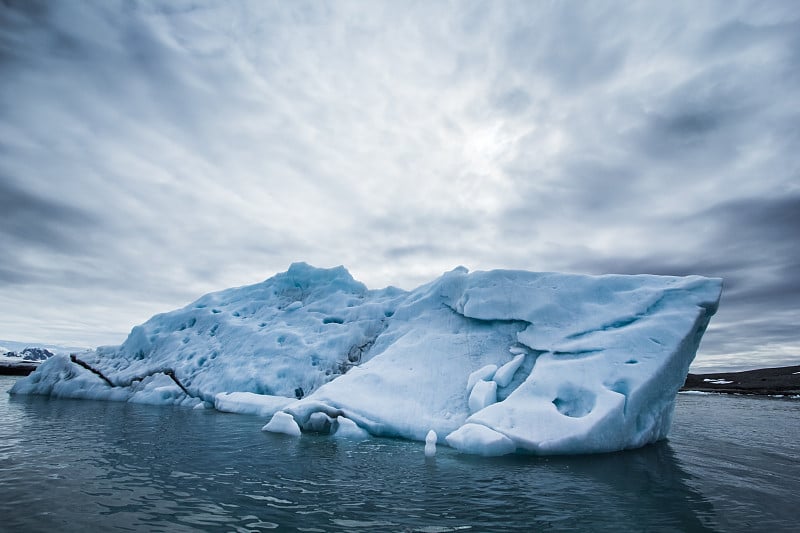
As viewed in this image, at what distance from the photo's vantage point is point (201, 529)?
483 centimetres

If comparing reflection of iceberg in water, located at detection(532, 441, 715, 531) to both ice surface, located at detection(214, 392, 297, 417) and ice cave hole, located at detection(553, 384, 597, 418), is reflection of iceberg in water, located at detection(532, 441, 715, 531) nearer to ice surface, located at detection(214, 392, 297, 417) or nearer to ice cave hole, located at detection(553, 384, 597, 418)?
ice cave hole, located at detection(553, 384, 597, 418)

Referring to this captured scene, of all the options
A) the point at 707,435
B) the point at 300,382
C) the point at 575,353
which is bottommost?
the point at 707,435

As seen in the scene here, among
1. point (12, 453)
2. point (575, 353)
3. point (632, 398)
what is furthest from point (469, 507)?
point (12, 453)

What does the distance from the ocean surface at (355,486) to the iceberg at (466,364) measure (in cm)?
65

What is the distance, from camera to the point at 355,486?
6.89 metres

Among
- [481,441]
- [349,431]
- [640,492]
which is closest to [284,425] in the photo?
[349,431]

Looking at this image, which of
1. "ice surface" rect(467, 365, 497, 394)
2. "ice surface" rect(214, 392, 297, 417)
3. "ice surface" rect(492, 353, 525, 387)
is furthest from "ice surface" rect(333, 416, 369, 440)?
"ice surface" rect(214, 392, 297, 417)

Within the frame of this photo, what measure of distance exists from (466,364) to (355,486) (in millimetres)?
6680

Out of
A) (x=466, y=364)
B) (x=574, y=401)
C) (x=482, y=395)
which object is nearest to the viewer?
(x=574, y=401)

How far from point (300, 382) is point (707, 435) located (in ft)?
46.2

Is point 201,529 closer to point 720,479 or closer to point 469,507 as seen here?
point 469,507

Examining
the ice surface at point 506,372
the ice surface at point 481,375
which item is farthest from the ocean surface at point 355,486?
the ice surface at point 506,372

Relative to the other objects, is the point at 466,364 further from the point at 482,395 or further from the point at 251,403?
the point at 251,403

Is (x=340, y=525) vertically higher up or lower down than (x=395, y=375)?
lower down
